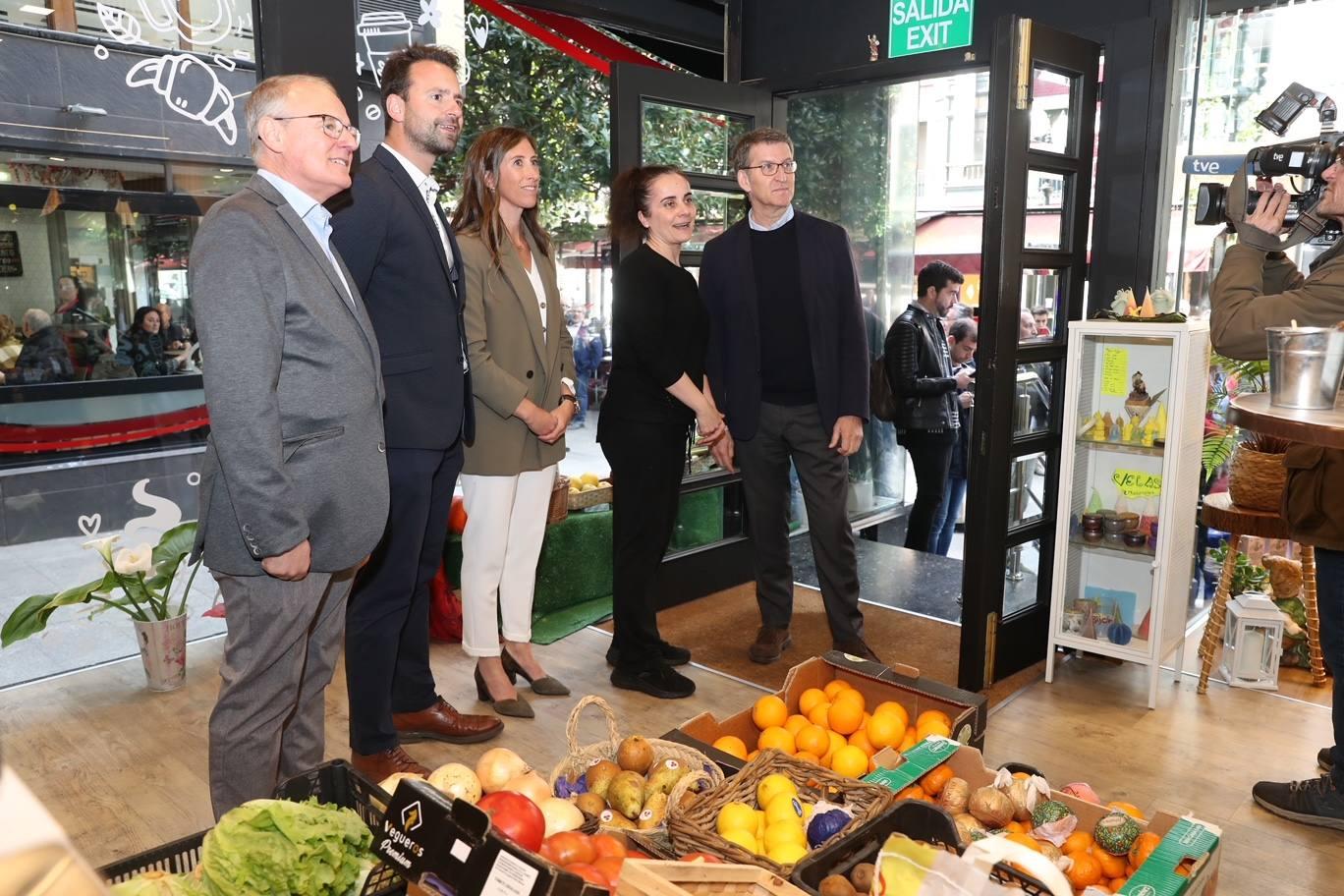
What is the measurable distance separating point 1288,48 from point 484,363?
3004 millimetres

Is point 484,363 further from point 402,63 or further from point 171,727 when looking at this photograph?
point 171,727

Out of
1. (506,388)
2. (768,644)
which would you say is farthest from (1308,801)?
(506,388)

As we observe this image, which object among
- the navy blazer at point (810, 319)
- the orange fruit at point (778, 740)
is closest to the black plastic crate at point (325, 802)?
the orange fruit at point (778, 740)

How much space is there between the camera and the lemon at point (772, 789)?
65.9 inches

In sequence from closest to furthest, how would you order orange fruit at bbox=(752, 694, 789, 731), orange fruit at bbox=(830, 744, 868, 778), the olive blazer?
orange fruit at bbox=(830, 744, 868, 778), orange fruit at bbox=(752, 694, 789, 731), the olive blazer

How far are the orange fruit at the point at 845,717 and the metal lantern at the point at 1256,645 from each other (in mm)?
1956

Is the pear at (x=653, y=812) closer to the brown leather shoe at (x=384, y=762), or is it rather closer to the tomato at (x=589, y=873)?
the tomato at (x=589, y=873)

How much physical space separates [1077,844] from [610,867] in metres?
0.82

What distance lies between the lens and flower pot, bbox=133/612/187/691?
332 cm

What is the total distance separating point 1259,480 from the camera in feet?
10.9

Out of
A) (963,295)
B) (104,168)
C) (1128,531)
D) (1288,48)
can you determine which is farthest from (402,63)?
(963,295)

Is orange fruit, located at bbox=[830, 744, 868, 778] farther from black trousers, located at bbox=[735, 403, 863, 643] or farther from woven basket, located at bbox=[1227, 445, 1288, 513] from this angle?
woven basket, located at bbox=[1227, 445, 1288, 513]

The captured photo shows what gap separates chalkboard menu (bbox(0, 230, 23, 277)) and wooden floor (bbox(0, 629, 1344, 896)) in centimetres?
135

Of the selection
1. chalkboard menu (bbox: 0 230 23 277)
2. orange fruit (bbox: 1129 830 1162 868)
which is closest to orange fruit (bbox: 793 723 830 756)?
orange fruit (bbox: 1129 830 1162 868)
